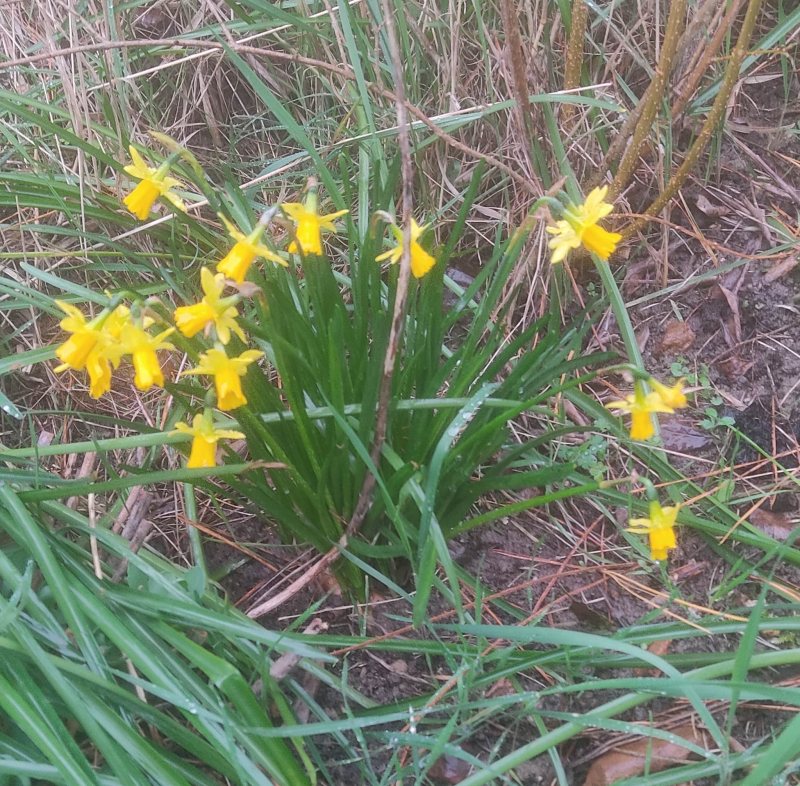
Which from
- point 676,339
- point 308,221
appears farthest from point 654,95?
point 308,221

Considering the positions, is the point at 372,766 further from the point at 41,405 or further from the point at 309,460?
the point at 41,405

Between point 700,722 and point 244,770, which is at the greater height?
point 244,770

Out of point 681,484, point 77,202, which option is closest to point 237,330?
point 77,202

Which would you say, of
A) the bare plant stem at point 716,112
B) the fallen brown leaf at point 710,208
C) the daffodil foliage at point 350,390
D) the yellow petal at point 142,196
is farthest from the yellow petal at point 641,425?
the fallen brown leaf at point 710,208

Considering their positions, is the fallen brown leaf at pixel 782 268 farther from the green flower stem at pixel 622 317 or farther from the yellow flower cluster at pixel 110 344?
the yellow flower cluster at pixel 110 344

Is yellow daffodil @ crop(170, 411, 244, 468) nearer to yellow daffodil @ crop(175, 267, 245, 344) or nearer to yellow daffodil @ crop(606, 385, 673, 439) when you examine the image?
yellow daffodil @ crop(175, 267, 245, 344)
